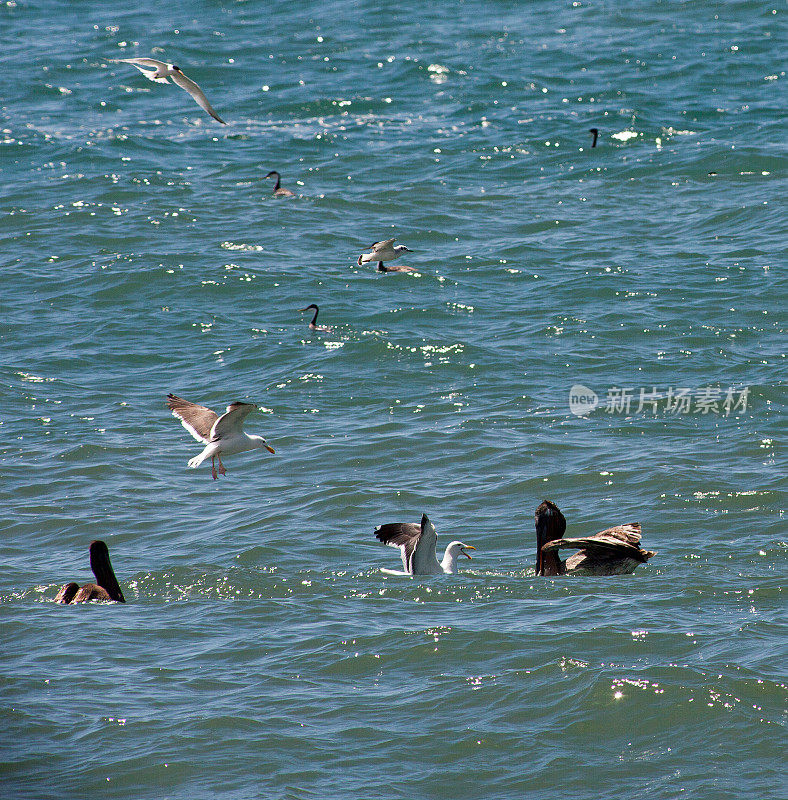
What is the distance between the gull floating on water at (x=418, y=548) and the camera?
9.02m

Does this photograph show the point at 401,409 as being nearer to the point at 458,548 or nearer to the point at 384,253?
the point at 458,548

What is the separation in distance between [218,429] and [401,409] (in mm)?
3672

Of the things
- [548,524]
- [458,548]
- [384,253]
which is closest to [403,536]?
[458,548]

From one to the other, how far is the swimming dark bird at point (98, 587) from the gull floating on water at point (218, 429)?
1.01 meters

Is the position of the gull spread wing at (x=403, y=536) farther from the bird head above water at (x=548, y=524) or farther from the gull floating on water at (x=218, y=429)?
the gull floating on water at (x=218, y=429)

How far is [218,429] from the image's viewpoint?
32.8 ft

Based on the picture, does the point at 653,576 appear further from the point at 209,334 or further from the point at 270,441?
the point at 209,334

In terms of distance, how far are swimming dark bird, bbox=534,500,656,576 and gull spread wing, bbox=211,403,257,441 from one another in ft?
8.24

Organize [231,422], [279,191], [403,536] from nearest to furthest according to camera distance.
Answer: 1. [403,536]
2. [231,422]
3. [279,191]

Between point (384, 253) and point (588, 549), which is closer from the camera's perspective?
point (588, 549)

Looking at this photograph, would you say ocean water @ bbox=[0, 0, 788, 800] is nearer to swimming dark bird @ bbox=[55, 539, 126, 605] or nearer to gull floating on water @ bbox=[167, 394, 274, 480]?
swimming dark bird @ bbox=[55, 539, 126, 605]

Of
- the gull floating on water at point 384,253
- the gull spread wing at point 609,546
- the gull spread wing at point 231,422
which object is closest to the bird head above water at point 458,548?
the gull spread wing at point 609,546

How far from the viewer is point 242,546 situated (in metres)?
10.0

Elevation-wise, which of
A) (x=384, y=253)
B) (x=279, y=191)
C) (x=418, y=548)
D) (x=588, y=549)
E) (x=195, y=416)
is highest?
(x=279, y=191)
